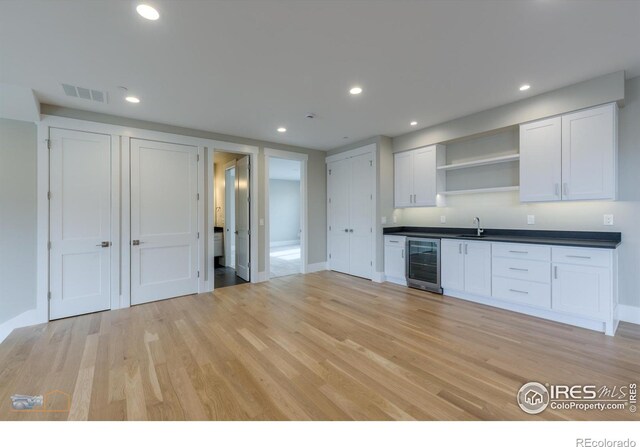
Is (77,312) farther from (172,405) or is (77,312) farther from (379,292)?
(379,292)

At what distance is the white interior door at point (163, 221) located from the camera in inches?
159

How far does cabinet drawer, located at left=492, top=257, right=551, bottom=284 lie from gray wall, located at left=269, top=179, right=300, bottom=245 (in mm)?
8395

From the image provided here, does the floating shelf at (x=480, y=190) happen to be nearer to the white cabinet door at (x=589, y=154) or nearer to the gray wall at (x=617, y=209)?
the gray wall at (x=617, y=209)

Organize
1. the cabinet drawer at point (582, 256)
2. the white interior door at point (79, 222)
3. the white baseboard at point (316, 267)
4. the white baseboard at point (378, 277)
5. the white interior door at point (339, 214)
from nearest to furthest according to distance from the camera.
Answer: the cabinet drawer at point (582, 256), the white interior door at point (79, 222), the white baseboard at point (378, 277), the white interior door at point (339, 214), the white baseboard at point (316, 267)

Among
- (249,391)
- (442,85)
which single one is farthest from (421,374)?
(442,85)

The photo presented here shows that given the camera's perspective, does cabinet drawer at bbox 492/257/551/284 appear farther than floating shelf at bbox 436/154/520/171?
No

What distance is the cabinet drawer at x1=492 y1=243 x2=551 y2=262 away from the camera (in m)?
3.22

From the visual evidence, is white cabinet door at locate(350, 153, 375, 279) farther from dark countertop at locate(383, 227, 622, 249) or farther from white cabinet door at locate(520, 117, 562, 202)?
white cabinet door at locate(520, 117, 562, 202)

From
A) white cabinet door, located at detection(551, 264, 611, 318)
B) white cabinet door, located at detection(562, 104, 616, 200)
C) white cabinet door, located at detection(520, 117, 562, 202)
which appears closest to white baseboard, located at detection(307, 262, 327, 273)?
white cabinet door, located at detection(520, 117, 562, 202)

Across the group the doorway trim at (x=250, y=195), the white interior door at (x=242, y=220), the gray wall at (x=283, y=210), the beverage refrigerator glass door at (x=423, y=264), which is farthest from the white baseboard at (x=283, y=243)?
the beverage refrigerator glass door at (x=423, y=264)

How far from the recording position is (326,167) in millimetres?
6234

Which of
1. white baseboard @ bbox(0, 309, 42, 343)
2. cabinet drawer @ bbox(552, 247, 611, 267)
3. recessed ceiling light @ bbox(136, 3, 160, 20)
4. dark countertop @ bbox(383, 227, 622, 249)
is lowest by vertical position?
white baseboard @ bbox(0, 309, 42, 343)

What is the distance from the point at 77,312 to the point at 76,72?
2.92m

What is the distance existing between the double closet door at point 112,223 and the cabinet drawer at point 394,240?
11.0 ft
